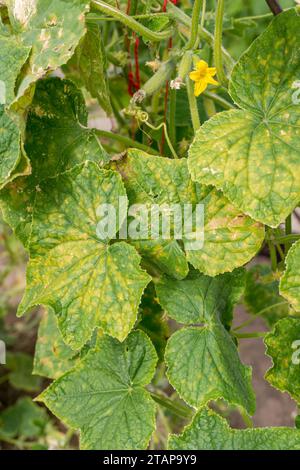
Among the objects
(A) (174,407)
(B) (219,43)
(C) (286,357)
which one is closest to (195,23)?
(B) (219,43)

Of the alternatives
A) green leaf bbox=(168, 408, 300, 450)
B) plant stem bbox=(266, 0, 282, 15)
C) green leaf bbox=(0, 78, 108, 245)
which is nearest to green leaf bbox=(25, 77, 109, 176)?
green leaf bbox=(0, 78, 108, 245)

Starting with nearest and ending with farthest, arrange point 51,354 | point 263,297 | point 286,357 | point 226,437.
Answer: point 226,437
point 286,357
point 51,354
point 263,297

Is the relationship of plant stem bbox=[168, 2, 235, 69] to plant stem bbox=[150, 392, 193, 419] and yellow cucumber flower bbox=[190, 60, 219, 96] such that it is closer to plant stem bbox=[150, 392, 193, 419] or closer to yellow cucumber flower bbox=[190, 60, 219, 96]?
yellow cucumber flower bbox=[190, 60, 219, 96]

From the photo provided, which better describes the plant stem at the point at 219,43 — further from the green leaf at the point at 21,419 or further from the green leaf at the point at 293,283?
the green leaf at the point at 21,419

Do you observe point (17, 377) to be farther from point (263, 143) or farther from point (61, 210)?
point (263, 143)

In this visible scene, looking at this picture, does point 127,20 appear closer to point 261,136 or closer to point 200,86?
point 200,86

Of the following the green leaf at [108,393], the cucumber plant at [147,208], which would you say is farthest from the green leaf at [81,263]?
the green leaf at [108,393]
